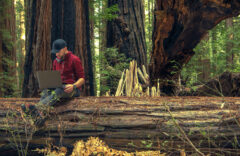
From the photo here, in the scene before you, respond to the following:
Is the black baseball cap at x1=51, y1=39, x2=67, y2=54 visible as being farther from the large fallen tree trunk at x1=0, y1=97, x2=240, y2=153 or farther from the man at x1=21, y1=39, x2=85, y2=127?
the large fallen tree trunk at x1=0, y1=97, x2=240, y2=153

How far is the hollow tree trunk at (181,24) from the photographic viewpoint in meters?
4.98

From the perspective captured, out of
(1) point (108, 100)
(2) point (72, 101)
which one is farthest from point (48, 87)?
(1) point (108, 100)

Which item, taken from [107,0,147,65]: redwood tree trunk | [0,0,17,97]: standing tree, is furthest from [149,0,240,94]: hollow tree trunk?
[0,0,17,97]: standing tree

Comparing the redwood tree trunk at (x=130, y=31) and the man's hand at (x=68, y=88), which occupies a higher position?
the redwood tree trunk at (x=130, y=31)

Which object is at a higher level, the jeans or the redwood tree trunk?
the redwood tree trunk

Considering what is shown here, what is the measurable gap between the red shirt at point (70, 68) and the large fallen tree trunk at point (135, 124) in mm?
696

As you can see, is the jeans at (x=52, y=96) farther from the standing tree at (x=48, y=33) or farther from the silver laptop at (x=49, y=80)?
the standing tree at (x=48, y=33)

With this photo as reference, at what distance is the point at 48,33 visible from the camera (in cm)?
509

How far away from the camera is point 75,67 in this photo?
426 cm

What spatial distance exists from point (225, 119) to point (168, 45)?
332 centimetres

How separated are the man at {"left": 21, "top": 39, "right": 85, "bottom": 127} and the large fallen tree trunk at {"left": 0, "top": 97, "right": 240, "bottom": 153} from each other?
15 cm

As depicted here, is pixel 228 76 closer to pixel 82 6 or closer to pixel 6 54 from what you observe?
pixel 82 6

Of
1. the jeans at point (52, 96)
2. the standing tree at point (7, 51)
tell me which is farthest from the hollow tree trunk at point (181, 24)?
the standing tree at point (7, 51)

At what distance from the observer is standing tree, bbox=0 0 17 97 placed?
8766mm
